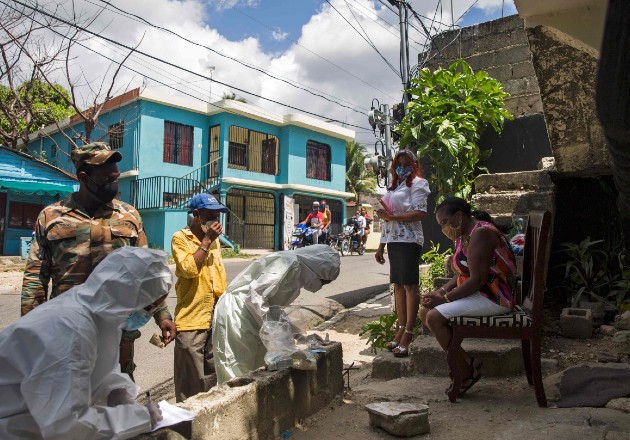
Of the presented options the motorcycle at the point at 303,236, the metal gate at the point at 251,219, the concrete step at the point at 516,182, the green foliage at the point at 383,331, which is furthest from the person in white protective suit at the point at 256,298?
the metal gate at the point at 251,219

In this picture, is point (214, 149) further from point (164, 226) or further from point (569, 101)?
point (569, 101)

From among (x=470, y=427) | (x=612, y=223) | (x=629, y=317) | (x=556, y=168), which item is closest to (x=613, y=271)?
(x=612, y=223)

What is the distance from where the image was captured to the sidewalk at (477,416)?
2.49 m

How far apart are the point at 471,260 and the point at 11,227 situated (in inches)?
631

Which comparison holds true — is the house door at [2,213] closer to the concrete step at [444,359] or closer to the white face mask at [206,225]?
the white face mask at [206,225]

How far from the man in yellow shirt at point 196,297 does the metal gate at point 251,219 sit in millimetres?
16344

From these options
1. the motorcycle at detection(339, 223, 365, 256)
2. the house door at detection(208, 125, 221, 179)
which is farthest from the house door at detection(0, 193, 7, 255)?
the motorcycle at detection(339, 223, 365, 256)

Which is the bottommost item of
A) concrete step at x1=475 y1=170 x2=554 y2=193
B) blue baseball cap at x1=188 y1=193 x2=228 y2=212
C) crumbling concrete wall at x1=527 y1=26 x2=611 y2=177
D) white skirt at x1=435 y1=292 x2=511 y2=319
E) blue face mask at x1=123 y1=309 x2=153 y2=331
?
white skirt at x1=435 y1=292 x2=511 y2=319

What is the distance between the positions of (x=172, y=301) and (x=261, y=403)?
5804 millimetres

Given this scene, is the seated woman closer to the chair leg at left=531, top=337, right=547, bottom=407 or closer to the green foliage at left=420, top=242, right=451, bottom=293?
the chair leg at left=531, top=337, right=547, bottom=407

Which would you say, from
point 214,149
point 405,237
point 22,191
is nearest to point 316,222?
point 214,149

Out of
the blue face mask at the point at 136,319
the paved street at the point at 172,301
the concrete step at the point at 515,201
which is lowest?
the paved street at the point at 172,301

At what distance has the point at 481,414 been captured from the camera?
288cm

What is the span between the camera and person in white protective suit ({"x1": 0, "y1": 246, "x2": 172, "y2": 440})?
145 cm
